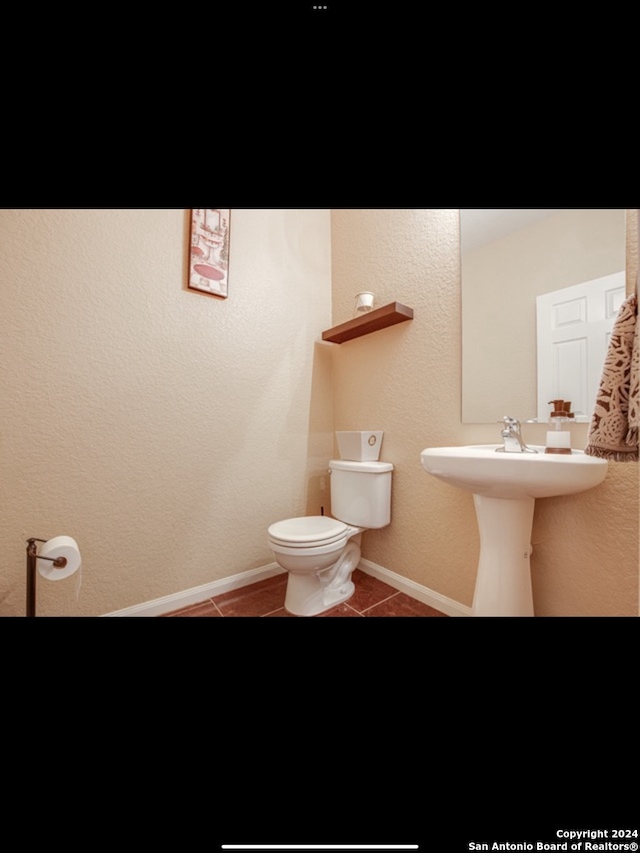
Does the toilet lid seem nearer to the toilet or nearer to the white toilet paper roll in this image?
the toilet

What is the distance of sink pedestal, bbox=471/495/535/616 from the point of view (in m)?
0.84

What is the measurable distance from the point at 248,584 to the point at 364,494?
0.64 meters

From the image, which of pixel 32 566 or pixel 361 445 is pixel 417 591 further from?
pixel 32 566

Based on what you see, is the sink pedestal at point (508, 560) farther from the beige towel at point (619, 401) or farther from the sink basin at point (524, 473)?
the beige towel at point (619, 401)

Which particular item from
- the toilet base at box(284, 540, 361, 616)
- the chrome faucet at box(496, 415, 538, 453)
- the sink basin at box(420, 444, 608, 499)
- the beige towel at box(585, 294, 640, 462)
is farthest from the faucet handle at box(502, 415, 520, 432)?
the toilet base at box(284, 540, 361, 616)

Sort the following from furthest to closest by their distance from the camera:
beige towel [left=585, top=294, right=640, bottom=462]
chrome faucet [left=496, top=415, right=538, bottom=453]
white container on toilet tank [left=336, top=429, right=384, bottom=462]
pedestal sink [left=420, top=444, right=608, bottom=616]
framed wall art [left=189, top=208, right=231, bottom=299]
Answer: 1. white container on toilet tank [left=336, top=429, right=384, bottom=462]
2. framed wall art [left=189, top=208, right=231, bottom=299]
3. chrome faucet [left=496, top=415, right=538, bottom=453]
4. pedestal sink [left=420, top=444, right=608, bottom=616]
5. beige towel [left=585, top=294, right=640, bottom=462]

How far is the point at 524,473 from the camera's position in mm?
687

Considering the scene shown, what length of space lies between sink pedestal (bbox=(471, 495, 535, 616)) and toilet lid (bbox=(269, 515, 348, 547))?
0.50m
